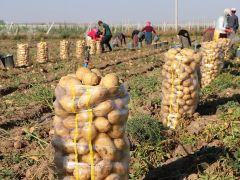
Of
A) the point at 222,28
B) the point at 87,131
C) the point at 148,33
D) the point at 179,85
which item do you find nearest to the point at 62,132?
the point at 87,131

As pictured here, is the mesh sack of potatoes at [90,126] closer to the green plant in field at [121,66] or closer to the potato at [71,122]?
the potato at [71,122]

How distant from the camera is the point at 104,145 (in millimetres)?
3301

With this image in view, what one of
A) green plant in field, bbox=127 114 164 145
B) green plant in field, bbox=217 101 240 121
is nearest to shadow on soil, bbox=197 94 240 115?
green plant in field, bbox=217 101 240 121

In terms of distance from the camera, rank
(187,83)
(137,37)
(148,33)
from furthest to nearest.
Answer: (148,33) → (137,37) → (187,83)

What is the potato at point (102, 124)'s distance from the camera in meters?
3.25

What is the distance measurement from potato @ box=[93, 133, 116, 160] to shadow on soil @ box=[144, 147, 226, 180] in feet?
4.15

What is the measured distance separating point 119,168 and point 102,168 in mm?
157

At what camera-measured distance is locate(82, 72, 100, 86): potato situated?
3.29m

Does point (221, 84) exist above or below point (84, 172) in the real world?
below

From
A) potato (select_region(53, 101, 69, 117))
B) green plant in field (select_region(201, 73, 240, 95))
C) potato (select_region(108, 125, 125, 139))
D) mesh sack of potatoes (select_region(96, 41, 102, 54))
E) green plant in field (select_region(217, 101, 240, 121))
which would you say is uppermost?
potato (select_region(53, 101, 69, 117))

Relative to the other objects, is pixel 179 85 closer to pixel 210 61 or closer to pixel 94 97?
pixel 94 97

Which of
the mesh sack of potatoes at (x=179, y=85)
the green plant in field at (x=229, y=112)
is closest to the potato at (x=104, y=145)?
the mesh sack of potatoes at (x=179, y=85)

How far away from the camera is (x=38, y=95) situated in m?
8.77

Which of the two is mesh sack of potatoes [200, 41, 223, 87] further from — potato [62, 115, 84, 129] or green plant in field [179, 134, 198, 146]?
potato [62, 115, 84, 129]
